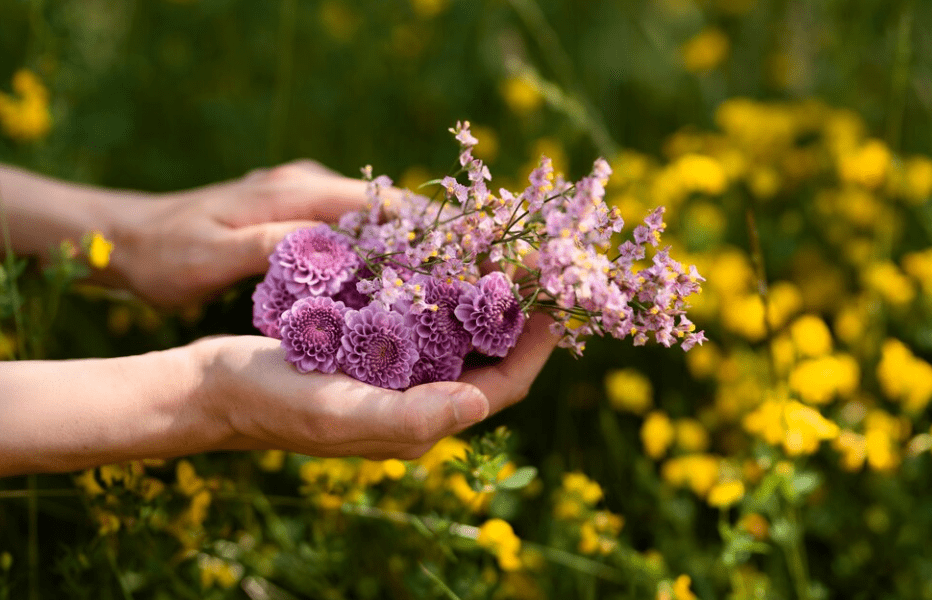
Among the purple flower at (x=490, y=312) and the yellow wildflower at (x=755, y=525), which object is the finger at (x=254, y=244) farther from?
the yellow wildflower at (x=755, y=525)

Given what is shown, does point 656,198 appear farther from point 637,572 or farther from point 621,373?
point 637,572

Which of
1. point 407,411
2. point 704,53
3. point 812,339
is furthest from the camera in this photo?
point 704,53

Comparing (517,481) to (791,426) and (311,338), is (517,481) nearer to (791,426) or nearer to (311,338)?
(311,338)

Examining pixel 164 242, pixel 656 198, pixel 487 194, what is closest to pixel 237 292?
pixel 164 242

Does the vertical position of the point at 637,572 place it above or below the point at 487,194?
below

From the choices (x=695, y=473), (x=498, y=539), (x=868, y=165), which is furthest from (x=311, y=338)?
(x=868, y=165)

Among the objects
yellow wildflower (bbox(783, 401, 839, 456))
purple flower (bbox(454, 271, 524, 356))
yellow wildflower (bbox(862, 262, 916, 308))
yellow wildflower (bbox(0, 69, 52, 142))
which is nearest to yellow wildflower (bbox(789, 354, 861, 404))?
yellow wildflower (bbox(783, 401, 839, 456))

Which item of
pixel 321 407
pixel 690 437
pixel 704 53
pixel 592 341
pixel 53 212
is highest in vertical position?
pixel 704 53
